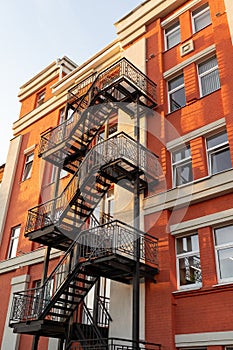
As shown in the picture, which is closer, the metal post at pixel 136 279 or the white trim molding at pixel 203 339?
the white trim molding at pixel 203 339

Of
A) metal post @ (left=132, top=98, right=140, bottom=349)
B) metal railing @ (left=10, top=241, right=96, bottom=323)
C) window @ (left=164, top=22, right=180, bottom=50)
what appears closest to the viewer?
metal post @ (left=132, top=98, right=140, bottom=349)

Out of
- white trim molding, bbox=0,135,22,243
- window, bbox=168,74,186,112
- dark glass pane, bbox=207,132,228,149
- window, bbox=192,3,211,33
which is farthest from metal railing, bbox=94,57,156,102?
white trim molding, bbox=0,135,22,243

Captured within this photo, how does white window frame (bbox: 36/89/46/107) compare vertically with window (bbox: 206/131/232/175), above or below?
above

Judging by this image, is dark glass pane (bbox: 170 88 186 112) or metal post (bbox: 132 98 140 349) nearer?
metal post (bbox: 132 98 140 349)

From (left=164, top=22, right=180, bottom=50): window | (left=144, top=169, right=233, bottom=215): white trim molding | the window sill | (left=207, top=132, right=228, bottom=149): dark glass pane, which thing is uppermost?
(left=164, top=22, right=180, bottom=50): window

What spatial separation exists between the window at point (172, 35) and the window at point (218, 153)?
546 centimetres

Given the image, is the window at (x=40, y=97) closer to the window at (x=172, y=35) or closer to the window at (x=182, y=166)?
the window at (x=172, y=35)

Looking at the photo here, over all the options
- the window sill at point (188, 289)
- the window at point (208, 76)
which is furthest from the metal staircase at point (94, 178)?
the window sill at point (188, 289)

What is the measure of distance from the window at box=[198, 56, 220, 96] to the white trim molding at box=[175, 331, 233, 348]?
25.1ft

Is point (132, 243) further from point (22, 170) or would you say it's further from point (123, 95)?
point (22, 170)

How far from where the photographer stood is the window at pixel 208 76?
12.6m

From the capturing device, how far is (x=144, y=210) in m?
11.6

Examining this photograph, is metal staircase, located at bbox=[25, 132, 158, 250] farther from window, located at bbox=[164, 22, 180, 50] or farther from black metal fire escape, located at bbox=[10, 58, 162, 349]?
window, located at bbox=[164, 22, 180, 50]

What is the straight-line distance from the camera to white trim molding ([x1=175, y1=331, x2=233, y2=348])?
8.44 meters
